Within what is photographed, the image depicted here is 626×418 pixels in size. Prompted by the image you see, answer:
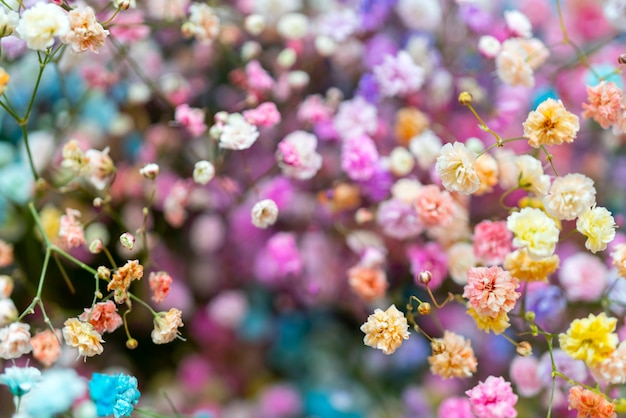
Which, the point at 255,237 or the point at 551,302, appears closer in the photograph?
the point at 551,302

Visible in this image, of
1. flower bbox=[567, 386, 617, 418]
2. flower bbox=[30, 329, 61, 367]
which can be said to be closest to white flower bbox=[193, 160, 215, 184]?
flower bbox=[30, 329, 61, 367]

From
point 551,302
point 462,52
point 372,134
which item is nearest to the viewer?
point 551,302

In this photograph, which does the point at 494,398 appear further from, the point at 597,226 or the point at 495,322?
the point at 597,226

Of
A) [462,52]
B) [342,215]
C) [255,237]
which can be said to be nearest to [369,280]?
[342,215]

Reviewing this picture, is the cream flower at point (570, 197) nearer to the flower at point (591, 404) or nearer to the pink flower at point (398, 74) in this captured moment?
the flower at point (591, 404)

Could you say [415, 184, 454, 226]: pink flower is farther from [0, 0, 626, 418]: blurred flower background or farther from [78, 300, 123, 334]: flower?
[78, 300, 123, 334]: flower

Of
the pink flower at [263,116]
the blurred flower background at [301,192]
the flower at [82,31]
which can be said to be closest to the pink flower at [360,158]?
the blurred flower background at [301,192]

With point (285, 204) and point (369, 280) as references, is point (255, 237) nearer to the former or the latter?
point (285, 204)
